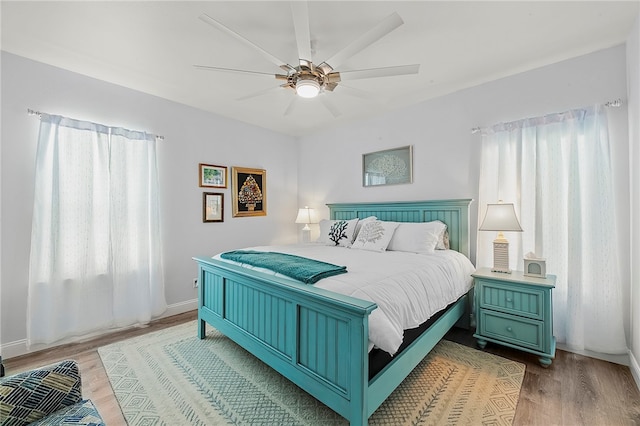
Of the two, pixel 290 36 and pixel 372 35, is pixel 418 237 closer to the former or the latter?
pixel 372 35

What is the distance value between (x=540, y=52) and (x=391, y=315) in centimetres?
262

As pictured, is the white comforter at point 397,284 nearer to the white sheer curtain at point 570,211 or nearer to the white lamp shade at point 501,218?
the white lamp shade at point 501,218

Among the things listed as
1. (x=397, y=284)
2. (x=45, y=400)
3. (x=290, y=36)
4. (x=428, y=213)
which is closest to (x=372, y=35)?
(x=290, y=36)

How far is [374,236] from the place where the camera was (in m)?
3.10

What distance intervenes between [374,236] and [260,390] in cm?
184

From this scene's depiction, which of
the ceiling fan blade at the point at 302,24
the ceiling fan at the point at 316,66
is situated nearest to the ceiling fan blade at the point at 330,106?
the ceiling fan at the point at 316,66

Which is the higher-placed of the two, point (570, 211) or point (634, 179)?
point (634, 179)

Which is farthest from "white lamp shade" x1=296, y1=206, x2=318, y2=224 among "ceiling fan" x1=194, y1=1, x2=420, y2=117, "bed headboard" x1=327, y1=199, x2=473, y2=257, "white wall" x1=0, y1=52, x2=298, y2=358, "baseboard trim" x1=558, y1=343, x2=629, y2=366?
"baseboard trim" x1=558, y1=343, x2=629, y2=366

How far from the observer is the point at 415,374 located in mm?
2094

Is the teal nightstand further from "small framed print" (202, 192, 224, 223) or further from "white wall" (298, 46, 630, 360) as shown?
"small framed print" (202, 192, 224, 223)

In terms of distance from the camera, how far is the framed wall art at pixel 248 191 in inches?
161

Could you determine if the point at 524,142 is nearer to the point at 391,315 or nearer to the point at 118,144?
the point at 391,315

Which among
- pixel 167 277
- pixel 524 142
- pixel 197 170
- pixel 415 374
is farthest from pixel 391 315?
pixel 197 170

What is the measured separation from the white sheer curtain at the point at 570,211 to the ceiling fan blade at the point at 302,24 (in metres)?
2.17
